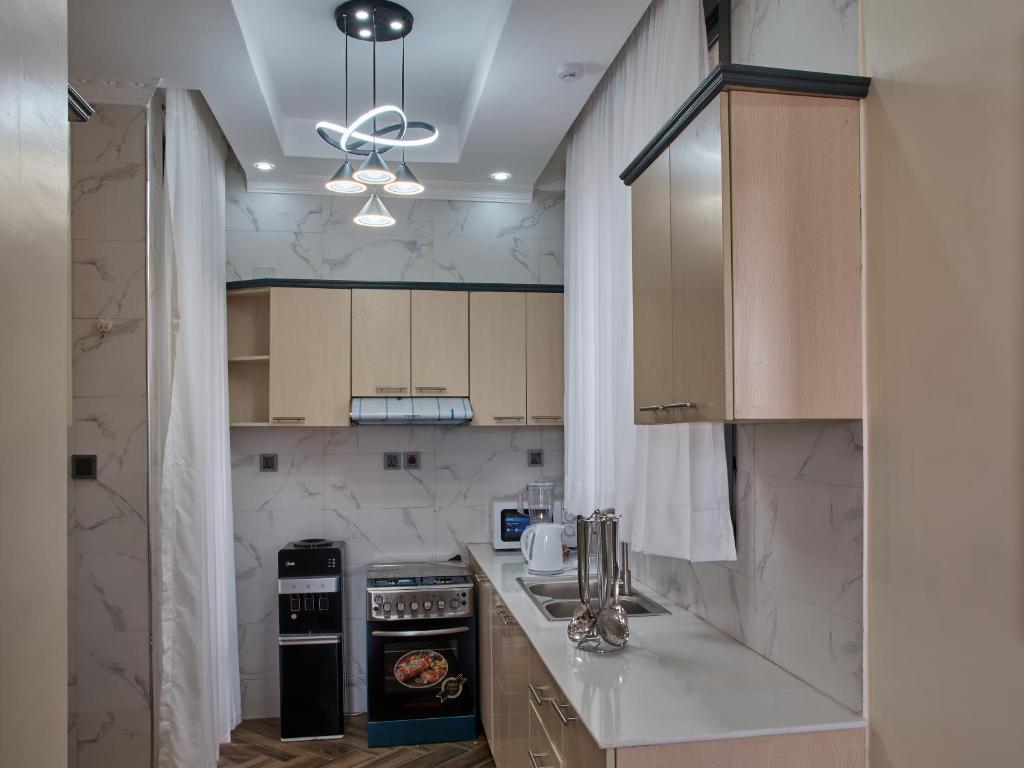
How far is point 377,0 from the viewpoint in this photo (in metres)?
3.02

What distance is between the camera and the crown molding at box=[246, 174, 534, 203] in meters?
4.43

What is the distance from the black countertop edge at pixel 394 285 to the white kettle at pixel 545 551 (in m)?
1.37

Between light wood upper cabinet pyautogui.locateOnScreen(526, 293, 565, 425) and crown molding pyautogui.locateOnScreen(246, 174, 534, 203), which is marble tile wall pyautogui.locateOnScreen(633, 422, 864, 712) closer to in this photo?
light wood upper cabinet pyautogui.locateOnScreen(526, 293, 565, 425)

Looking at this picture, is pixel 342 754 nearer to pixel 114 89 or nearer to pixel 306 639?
pixel 306 639

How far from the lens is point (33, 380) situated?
2.56 ft

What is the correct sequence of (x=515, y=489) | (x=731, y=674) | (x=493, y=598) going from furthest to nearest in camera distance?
(x=515, y=489), (x=493, y=598), (x=731, y=674)

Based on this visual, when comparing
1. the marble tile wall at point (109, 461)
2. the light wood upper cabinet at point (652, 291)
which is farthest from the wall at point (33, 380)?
the marble tile wall at point (109, 461)

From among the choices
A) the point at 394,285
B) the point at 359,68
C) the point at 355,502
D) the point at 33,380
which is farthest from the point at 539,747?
the point at 359,68

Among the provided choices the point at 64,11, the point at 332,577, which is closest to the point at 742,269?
the point at 64,11

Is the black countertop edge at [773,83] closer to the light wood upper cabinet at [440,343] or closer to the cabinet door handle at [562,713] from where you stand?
the cabinet door handle at [562,713]

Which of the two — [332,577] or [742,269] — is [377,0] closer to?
[742,269]

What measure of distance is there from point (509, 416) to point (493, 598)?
112cm

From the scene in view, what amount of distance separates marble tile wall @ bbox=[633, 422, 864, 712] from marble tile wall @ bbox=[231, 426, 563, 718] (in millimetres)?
2041

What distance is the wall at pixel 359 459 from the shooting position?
438 centimetres
